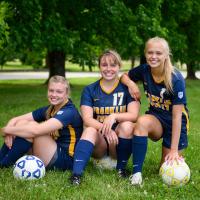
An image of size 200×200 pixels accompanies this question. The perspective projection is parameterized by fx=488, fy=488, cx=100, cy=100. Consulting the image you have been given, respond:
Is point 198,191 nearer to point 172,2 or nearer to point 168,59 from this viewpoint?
point 168,59

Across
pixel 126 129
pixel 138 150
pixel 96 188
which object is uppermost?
pixel 126 129

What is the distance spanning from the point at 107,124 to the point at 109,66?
2.52ft

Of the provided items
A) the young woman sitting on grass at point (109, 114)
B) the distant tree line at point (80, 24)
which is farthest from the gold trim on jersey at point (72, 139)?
the distant tree line at point (80, 24)

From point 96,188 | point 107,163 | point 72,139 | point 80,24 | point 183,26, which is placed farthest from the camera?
point 183,26

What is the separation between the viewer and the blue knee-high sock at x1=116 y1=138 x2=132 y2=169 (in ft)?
19.6

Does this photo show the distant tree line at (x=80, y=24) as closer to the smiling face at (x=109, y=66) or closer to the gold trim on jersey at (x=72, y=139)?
the smiling face at (x=109, y=66)

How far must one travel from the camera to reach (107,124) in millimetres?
5891

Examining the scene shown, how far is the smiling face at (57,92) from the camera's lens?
19.9ft

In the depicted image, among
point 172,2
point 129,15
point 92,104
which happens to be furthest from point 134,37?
point 92,104

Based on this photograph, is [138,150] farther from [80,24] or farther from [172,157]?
[80,24]

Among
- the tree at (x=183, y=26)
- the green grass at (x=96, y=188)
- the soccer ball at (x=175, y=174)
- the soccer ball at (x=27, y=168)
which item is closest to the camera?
the green grass at (x=96, y=188)

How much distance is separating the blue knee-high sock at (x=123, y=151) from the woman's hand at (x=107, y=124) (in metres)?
0.22

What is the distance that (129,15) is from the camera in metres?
18.4

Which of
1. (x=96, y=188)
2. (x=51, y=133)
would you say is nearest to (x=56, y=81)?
(x=51, y=133)
